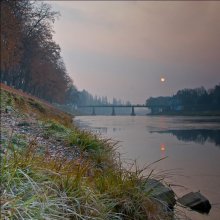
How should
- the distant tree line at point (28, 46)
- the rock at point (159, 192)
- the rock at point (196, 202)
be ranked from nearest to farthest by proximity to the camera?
the rock at point (159, 192) → the rock at point (196, 202) → the distant tree line at point (28, 46)

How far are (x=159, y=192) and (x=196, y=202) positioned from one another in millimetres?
1282

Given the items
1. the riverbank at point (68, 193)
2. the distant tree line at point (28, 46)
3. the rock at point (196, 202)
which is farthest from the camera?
the distant tree line at point (28, 46)

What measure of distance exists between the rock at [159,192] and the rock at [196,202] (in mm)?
521

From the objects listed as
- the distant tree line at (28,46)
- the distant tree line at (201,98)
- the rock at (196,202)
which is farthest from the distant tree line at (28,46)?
the rock at (196,202)

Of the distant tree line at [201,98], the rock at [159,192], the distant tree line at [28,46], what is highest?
the distant tree line at [28,46]

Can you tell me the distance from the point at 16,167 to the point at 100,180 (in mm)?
1443

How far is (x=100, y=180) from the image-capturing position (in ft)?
16.3

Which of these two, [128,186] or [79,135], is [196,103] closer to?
[79,135]

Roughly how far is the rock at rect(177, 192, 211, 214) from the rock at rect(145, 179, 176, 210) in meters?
0.52

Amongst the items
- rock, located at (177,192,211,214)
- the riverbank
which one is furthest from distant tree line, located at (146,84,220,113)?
the riverbank

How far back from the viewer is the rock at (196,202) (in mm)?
6370

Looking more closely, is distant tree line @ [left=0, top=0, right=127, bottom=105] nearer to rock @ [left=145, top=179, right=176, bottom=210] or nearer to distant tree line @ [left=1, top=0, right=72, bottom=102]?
distant tree line @ [left=1, top=0, right=72, bottom=102]

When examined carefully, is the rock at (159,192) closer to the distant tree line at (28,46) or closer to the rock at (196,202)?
the rock at (196,202)

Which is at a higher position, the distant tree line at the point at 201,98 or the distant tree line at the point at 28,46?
the distant tree line at the point at 28,46
